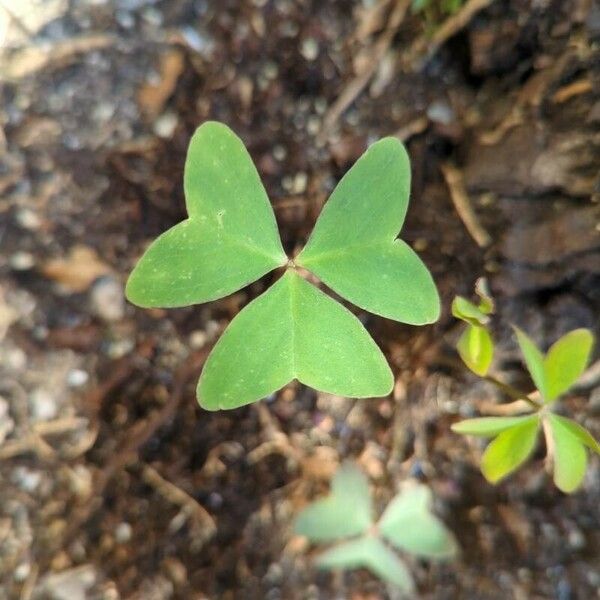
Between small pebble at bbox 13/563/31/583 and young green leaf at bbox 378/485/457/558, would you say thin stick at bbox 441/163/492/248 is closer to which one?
young green leaf at bbox 378/485/457/558

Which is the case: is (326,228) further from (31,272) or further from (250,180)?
(31,272)

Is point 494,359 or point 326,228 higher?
point 326,228

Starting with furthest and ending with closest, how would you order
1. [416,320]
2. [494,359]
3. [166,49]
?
[494,359], [166,49], [416,320]

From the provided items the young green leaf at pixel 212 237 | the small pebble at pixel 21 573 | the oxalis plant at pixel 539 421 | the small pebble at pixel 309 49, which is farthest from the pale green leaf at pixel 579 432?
the small pebble at pixel 21 573

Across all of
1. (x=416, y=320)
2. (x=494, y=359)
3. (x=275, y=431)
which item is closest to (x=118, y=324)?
(x=275, y=431)

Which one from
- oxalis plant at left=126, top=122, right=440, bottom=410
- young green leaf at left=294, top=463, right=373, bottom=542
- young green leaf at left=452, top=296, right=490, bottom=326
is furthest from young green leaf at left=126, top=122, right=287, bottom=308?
young green leaf at left=294, top=463, right=373, bottom=542
